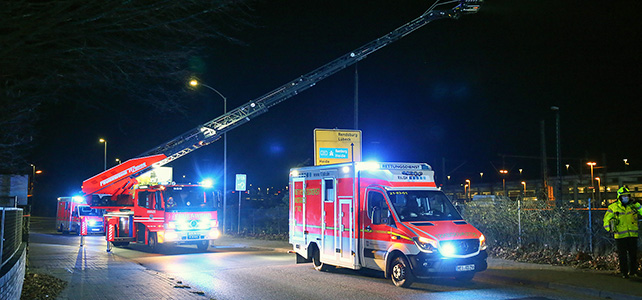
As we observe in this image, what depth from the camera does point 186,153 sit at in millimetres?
22078

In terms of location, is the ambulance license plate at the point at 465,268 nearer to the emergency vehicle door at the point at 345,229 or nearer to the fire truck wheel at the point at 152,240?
the emergency vehicle door at the point at 345,229

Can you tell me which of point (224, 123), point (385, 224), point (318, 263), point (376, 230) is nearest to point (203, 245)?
point (224, 123)

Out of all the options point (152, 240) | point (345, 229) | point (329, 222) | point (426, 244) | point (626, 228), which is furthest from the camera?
point (152, 240)

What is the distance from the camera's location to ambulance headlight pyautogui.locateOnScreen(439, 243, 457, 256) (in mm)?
11125

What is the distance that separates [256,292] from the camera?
426 inches

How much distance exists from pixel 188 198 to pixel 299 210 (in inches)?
287

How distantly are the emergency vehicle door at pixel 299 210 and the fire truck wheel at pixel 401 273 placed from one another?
366cm

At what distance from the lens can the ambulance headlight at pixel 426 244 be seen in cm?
1109

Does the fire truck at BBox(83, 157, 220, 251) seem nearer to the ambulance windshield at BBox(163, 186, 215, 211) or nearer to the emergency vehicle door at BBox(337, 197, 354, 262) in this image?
the ambulance windshield at BBox(163, 186, 215, 211)

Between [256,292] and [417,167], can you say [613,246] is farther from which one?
[256,292]

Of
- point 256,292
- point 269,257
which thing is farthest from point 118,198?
point 256,292

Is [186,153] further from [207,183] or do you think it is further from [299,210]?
[299,210]

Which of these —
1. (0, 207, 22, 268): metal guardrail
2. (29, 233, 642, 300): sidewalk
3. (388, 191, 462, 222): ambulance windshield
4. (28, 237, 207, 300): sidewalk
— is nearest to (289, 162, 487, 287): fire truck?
(388, 191, 462, 222): ambulance windshield

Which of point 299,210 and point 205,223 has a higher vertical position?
point 299,210
